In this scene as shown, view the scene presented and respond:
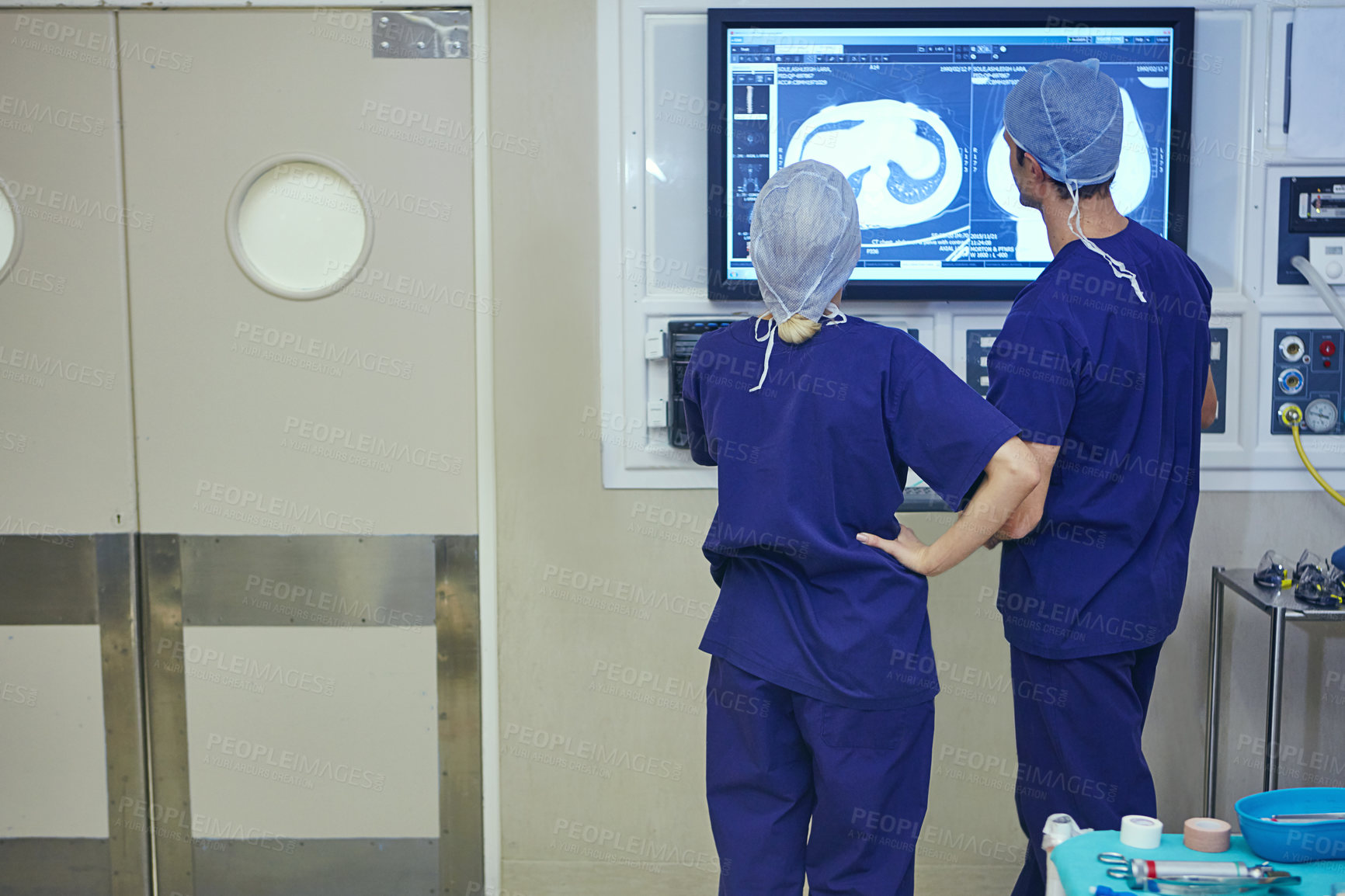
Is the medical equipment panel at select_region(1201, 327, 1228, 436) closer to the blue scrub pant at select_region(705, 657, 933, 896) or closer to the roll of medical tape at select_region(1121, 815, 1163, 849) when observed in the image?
the blue scrub pant at select_region(705, 657, 933, 896)

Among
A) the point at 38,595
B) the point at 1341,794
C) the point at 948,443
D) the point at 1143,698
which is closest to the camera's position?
the point at 1341,794

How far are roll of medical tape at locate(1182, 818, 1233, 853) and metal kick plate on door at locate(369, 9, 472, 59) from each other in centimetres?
187

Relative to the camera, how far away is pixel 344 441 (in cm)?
221

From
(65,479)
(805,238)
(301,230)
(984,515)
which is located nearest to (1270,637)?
(984,515)

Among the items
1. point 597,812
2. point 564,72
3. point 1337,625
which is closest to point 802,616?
point 597,812

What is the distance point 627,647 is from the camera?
89.0 inches

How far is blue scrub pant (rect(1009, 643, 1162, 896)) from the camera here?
62.8 inches

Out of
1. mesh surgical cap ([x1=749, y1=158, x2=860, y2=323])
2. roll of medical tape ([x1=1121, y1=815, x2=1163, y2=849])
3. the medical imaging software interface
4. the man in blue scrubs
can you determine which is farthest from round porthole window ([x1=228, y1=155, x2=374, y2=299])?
roll of medical tape ([x1=1121, y1=815, x2=1163, y2=849])

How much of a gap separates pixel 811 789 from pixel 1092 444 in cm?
67

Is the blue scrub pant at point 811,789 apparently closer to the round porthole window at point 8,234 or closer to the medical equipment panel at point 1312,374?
the medical equipment panel at point 1312,374

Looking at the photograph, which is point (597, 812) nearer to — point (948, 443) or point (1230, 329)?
point (948, 443)

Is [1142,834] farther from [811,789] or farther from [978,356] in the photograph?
[978,356]

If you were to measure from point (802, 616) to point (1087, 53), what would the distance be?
4.44 feet

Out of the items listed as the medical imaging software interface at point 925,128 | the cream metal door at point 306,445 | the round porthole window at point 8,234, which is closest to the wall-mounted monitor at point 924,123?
the medical imaging software interface at point 925,128
